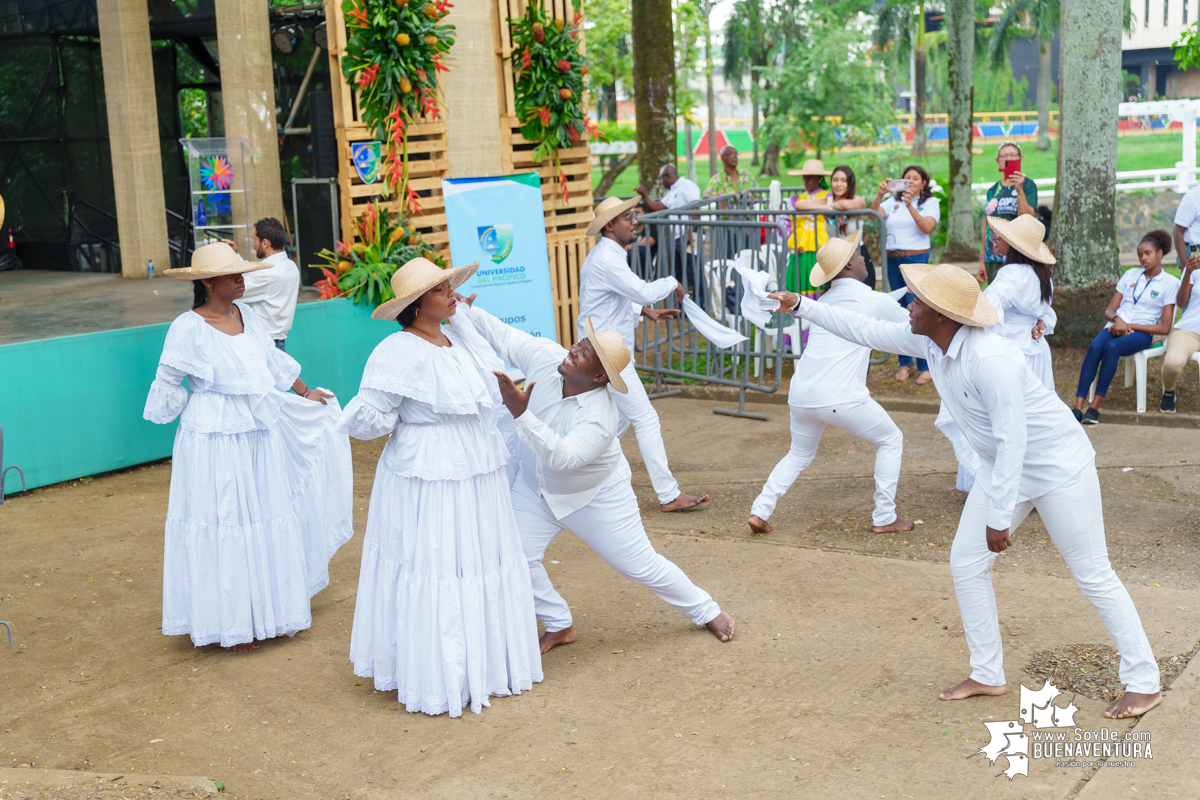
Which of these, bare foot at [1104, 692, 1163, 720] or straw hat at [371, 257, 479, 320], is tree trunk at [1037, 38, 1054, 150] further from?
straw hat at [371, 257, 479, 320]

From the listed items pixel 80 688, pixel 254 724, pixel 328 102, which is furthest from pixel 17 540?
pixel 328 102

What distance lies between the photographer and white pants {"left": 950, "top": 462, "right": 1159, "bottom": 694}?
4.40 m

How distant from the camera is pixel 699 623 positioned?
18.1 ft

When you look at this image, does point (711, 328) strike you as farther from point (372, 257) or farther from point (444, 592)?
point (444, 592)

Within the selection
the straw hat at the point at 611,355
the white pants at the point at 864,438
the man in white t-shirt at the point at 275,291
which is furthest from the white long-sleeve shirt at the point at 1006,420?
the man in white t-shirt at the point at 275,291

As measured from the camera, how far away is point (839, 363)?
6.70 meters

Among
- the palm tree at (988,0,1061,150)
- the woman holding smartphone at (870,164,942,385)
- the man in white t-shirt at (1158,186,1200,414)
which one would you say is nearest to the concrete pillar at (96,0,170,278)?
the woman holding smartphone at (870,164,942,385)

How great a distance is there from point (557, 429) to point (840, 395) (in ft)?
7.63

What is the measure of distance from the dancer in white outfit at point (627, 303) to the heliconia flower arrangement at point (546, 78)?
373cm

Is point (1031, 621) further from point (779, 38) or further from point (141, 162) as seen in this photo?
point (779, 38)

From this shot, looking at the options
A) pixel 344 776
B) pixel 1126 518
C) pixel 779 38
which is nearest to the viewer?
pixel 344 776

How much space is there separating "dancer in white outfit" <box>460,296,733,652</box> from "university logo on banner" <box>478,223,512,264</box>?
215 inches

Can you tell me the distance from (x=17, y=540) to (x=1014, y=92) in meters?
77.3

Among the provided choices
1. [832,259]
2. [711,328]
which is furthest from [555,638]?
[711,328]
